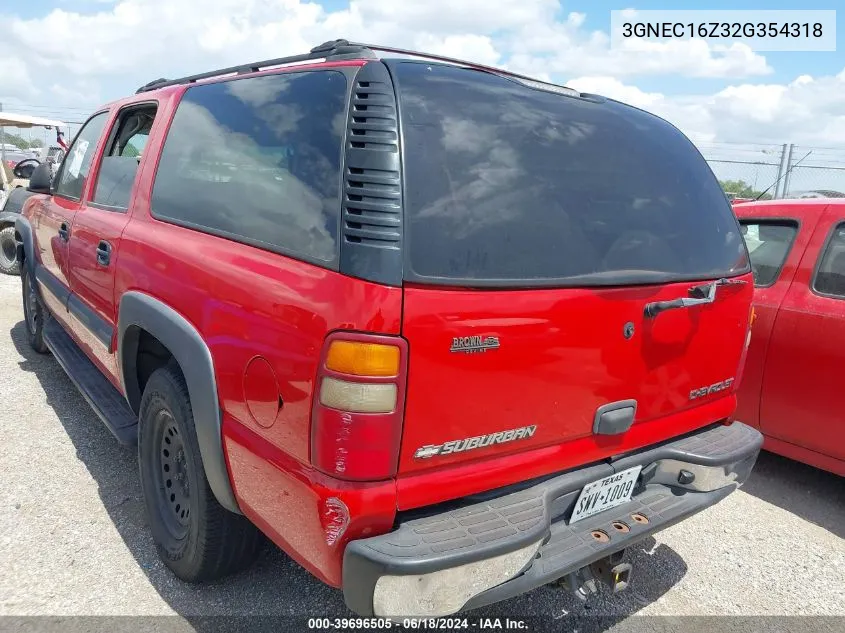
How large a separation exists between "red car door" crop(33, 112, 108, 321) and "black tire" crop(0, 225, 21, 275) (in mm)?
4408

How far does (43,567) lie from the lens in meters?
2.60

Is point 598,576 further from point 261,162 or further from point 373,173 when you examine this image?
point 261,162

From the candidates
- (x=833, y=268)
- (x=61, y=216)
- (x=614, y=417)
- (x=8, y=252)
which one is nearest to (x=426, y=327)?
(x=614, y=417)

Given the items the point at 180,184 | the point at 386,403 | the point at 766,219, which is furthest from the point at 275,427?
the point at 766,219

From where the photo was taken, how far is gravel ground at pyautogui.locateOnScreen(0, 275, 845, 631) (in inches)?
97.4

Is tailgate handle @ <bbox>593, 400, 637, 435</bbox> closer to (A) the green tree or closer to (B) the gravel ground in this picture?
(B) the gravel ground

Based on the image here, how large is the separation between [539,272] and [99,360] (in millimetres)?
2546

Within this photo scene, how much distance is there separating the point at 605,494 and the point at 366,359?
1.10m

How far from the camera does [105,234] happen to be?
9.95 ft

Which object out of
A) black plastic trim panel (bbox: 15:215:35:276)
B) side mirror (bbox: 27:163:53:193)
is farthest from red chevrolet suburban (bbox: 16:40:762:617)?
black plastic trim panel (bbox: 15:215:35:276)

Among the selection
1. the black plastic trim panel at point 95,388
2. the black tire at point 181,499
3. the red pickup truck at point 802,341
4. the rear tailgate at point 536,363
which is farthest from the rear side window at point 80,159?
the red pickup truck at point 802,341

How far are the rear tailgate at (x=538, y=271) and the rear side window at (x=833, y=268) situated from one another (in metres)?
1.43

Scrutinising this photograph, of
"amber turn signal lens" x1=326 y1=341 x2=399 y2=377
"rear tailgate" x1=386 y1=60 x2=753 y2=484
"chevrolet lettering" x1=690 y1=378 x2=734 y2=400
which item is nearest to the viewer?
"amber turn signal lens" x1=326 y1=341 x2=399 y2=377

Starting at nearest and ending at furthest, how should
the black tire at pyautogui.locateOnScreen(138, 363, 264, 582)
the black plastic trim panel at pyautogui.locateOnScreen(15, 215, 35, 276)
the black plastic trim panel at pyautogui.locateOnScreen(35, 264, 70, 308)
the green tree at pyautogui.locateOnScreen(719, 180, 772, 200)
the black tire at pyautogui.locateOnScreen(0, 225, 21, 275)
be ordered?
the black tire at pyautogui.locateOnScreen(138, 363, 264, 582)
the black plastic trim panel at pyautogui.locateOnScreen(35, 264, 70, 308)
the black plastic trim panel at pyautogui.locateOnScreen(15, 215, 35, 276)
the black tire at pyautogui.locateOnScreen(0, 225, 21, 275)
the green tree at pyautogui.locateOnScreen(719, 180, 772, 200)
